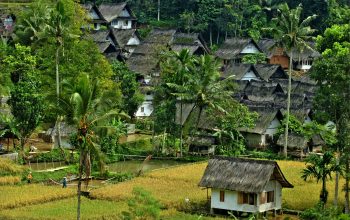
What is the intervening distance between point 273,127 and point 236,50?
22603 millimetres

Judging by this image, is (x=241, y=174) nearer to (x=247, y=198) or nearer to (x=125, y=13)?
(x=247, y=198)

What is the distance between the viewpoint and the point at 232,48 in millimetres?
74500

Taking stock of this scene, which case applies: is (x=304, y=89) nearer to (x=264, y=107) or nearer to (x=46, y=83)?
(x=264, y=107)

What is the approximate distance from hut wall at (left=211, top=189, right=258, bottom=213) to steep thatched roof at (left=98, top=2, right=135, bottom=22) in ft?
162

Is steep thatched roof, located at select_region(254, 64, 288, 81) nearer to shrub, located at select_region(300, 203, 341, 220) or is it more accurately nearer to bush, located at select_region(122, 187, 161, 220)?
shrub, located at select_region(300, 203, 341, 220)

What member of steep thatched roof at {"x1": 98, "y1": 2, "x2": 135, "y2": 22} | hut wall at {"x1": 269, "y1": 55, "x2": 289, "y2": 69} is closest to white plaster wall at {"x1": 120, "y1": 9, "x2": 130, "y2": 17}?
steep thatched roof at {"x1": 98, "y1": 2, "x2": 135, "y2": 22}

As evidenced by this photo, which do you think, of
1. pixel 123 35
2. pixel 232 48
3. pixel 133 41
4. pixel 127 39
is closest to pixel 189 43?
pixel 232 48

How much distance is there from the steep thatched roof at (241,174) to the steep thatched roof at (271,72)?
3213 cm

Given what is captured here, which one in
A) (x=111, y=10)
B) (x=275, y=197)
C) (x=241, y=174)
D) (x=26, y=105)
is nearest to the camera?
(x=241, y=174)

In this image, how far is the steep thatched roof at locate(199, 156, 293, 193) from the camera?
34188 mm

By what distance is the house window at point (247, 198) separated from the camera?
34.4 meters

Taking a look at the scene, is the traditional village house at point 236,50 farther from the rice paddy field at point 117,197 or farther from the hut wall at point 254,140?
the rice paddy field at point 117,197

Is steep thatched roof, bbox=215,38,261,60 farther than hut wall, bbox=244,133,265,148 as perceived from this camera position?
Yes

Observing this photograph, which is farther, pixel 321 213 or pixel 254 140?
pixel 254 140
